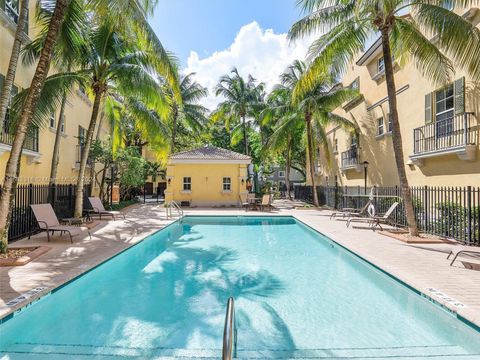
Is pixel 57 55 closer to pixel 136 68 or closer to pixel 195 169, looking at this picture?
pixel 136 68

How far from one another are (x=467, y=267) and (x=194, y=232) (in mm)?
10259

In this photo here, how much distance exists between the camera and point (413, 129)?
16094mm

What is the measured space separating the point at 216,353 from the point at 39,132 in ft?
52.0

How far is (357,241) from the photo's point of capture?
10516mm

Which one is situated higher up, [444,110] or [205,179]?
[444,110]

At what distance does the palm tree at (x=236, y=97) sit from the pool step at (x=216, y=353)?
30.4m

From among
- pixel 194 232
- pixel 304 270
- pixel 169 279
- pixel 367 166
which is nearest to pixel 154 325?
pixel 169 279

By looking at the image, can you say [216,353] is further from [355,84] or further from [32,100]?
[355,84]

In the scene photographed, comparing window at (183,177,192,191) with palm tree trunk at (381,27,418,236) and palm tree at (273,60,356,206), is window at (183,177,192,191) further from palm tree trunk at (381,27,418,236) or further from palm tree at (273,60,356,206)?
palm tree trunk at (381,27,418,236)

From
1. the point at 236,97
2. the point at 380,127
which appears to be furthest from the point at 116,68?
the point at 236,97

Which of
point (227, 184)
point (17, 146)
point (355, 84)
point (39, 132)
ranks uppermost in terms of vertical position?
point (355, 84)

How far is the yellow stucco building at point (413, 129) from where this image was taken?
12.3 m

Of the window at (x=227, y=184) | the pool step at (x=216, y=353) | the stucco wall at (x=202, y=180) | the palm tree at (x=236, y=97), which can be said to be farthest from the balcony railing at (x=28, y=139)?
the palm tree at (x=236, y=97)

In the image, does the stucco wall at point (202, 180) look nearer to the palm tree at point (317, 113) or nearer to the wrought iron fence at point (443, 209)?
the palm tree at point (317, 113)
